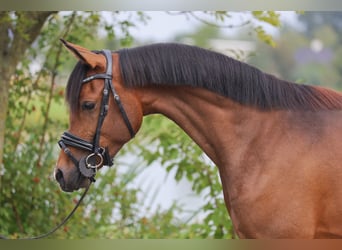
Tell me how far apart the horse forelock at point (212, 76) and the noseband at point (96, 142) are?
8cm

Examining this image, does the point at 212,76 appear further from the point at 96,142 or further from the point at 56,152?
the point at 56,152

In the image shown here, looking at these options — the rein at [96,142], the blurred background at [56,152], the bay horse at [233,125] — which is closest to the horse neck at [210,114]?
the bay horse at [233,125]

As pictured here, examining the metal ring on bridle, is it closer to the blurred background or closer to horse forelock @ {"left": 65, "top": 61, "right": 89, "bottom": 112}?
horse forelock @ {"left": 65, "top": 61, "right": 89, "bottom": 112}

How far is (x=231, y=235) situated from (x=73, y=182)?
2127 mm

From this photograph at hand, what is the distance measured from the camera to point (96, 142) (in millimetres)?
3521

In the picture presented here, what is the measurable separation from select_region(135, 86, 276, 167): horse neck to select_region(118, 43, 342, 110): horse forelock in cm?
4

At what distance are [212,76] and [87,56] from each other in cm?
59

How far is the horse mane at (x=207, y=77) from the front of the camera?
11.6 feet

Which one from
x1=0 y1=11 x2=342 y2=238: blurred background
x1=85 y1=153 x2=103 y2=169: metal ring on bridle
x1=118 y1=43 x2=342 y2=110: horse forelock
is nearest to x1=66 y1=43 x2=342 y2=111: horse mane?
x1=118 y1=43 x2=342 y2=110: horse forelock

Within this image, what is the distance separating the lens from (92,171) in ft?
11.7

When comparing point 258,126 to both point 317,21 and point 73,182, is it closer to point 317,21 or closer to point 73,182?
point 73,182

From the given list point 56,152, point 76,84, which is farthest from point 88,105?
point 56,152
